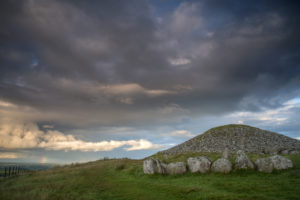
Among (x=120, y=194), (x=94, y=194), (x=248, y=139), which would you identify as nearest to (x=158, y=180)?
A: (x=120, y=194)

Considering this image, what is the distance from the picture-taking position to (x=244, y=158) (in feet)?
74.8

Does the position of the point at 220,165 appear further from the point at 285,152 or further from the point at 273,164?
the point at 285,152

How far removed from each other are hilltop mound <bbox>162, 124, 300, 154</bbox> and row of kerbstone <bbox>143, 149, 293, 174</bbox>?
25.6 metres

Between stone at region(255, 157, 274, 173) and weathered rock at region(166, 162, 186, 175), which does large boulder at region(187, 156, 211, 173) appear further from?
stone at region(255, 157, 274, 173)

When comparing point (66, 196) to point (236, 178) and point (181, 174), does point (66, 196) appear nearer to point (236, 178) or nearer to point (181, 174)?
point (181, 174)

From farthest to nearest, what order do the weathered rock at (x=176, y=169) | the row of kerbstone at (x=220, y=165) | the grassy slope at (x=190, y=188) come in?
the weathered rock at (x=176, y=169) → the row of kerbstone at (x=220, y=165) → the grassy slope at (x=190, y=188)

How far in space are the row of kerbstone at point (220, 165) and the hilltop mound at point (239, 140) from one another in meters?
25.6

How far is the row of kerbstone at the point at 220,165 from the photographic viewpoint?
21422 millimetres

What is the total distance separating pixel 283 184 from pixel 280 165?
515 centimetres

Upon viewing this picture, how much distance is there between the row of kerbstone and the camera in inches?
843

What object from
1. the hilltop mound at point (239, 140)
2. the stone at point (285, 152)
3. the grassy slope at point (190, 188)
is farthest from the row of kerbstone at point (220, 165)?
the hilltop mound at point (239, 140)

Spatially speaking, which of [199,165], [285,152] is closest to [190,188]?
[199,165]

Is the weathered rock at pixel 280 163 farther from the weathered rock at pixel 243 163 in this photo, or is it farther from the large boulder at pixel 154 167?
the large boulder at pixel 154 167

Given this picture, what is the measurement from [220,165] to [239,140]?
34491 mm
